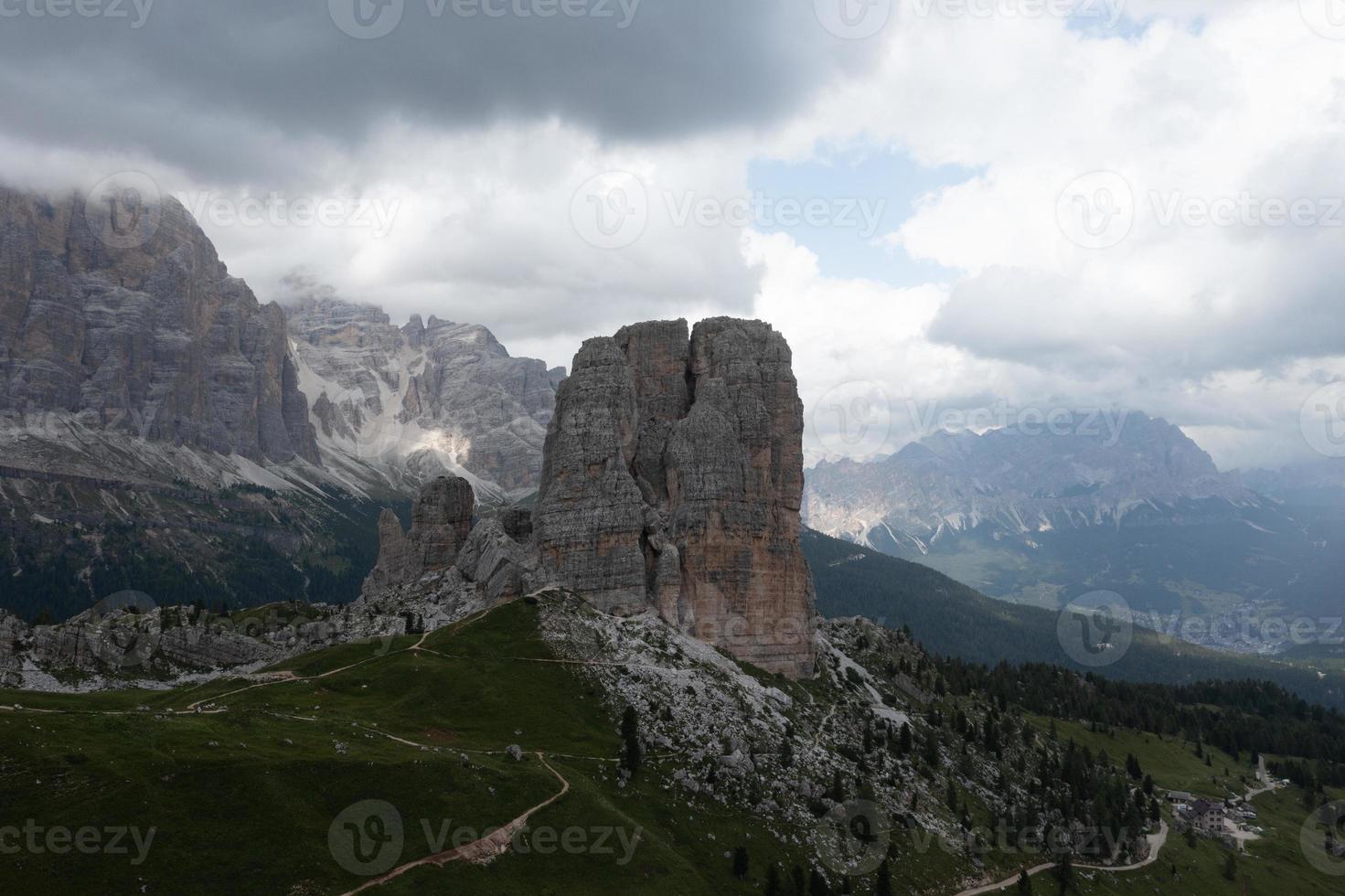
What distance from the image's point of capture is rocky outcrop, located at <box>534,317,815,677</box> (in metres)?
143

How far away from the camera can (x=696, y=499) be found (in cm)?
14900

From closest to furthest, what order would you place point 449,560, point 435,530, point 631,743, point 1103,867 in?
point 631,743 < point 1103,867 < point 449,560 < point 435,530

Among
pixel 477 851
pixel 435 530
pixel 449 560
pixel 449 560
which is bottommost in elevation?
pixel 477 851

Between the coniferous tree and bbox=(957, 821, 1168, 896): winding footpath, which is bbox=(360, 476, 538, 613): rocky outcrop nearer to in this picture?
the coniferous tree

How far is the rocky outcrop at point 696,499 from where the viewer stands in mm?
143250

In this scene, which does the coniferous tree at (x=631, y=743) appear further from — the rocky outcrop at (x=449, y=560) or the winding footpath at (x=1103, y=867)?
the winding footpath at (x=1103, y=867)

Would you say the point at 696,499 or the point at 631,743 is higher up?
the point at 696,499

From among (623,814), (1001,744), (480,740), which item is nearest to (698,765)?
(623,814)

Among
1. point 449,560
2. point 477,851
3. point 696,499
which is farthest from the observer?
point 449,560

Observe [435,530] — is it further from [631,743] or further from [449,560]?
[631,743]

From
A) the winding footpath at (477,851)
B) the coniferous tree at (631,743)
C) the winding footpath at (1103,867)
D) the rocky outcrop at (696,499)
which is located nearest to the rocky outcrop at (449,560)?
the rocky outcrop at (696,499)

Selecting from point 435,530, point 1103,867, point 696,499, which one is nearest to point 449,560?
point 435,530

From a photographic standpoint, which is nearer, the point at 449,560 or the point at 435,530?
the point at 449,560

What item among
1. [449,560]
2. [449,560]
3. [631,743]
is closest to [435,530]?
[449,560]
